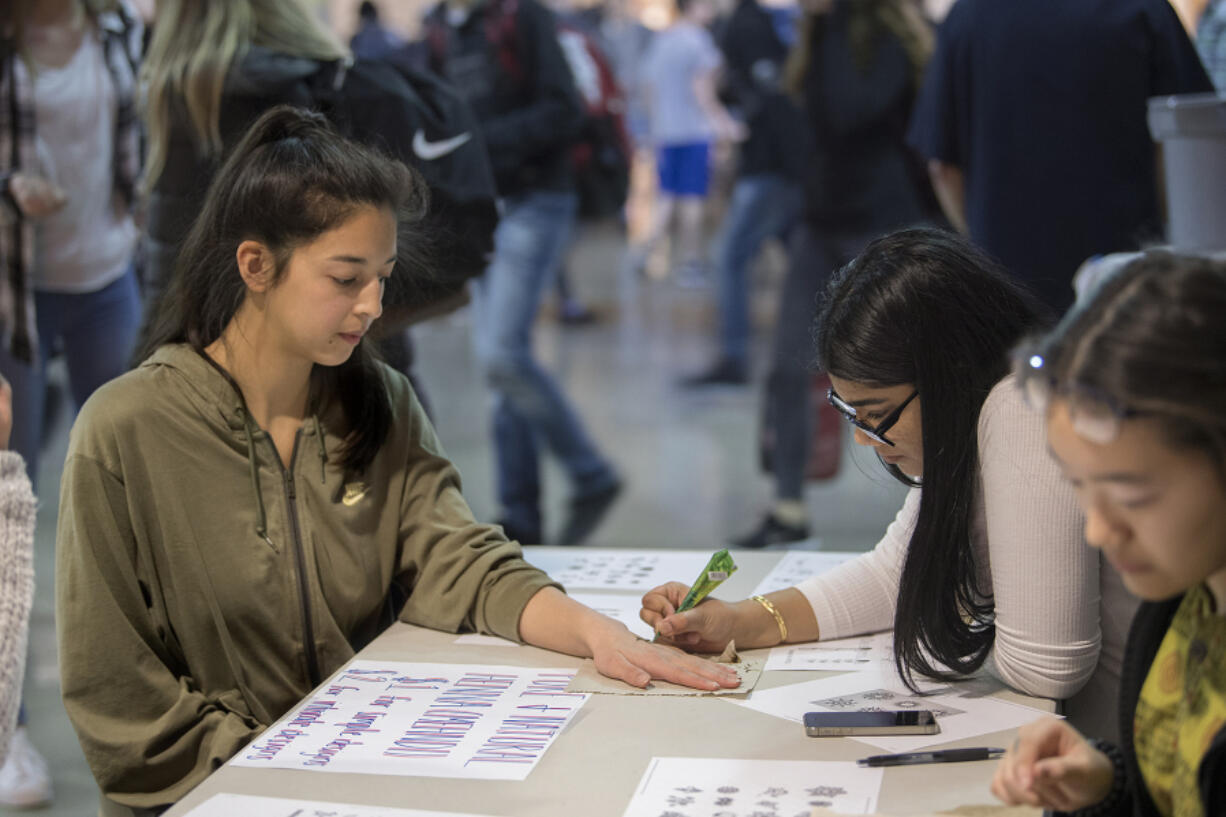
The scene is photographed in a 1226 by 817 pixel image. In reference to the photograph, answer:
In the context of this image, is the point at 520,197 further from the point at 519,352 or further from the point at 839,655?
the point at 839,655

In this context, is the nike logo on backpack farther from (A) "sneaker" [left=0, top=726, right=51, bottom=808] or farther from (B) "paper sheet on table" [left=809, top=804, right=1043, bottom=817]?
(B) "paper sheet on table" [left=809, top=804, right=1043, bottom=817]

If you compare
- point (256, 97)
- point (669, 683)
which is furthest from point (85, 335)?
point (669, 683)

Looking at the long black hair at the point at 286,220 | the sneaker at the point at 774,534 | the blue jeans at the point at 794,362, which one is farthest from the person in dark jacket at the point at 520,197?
the long black hair at the point at 286,220

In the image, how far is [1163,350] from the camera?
3.56ft

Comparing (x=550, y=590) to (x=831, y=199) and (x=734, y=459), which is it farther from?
(x=734, y=459)

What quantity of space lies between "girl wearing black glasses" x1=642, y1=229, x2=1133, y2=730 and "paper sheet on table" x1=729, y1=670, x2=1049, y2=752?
0.03 meters

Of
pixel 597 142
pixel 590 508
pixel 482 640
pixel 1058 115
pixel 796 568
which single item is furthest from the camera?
pixel 597 142

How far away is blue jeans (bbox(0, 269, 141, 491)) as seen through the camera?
2879 mm

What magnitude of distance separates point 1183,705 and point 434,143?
1.83 meters

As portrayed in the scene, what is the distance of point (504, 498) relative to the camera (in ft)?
13.5

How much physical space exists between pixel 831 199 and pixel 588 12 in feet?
26.5

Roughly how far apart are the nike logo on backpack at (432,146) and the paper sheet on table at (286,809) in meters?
1.49

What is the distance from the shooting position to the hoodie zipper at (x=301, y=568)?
1.80m

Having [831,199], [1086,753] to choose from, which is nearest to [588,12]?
[831,199]
